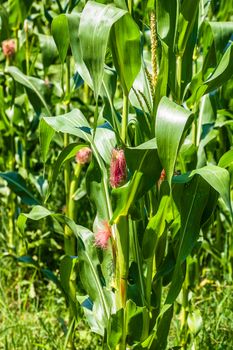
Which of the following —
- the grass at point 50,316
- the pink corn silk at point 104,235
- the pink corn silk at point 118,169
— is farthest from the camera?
the grass at point 50,316

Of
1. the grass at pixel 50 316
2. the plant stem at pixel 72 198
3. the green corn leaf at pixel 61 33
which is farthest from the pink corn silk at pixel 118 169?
the plant stem at pixel 72 198

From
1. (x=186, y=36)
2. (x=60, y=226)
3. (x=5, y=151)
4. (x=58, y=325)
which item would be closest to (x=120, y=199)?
(x=186, y=36)

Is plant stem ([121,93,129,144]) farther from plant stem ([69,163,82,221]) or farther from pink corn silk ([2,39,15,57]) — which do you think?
pink corn silk ([2,39,15,57])

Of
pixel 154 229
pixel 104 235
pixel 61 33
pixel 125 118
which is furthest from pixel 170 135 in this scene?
pixel 61 33

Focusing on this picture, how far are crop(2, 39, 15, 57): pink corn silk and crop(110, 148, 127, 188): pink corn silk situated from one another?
5.50 ft

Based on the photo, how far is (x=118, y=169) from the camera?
2162 mm

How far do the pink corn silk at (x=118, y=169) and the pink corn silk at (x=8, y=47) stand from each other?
1.68 m

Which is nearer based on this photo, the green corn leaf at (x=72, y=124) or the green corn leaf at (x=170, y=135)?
the green corn leaf at (x=170, y=135)

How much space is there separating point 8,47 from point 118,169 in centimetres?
172

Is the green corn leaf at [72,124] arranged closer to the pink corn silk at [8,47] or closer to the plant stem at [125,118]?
the plant stem at [125,118]

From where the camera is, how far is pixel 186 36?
227 cm

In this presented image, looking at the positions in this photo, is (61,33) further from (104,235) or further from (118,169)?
(104,235)

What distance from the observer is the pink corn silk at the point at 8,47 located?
3.67 meters

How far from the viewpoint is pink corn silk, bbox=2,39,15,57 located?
12.0 ft
